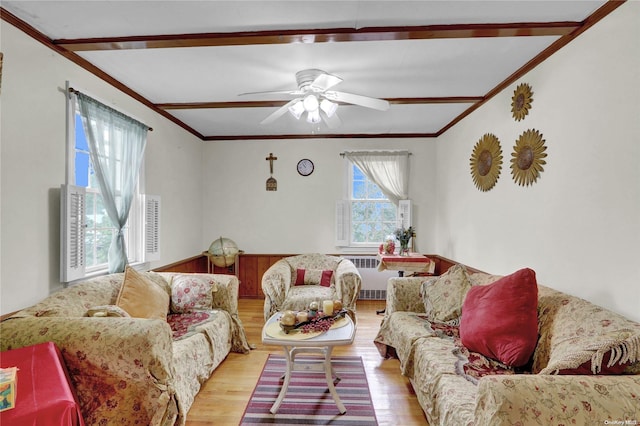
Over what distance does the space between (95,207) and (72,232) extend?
531mm

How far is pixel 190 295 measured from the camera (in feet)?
10.1

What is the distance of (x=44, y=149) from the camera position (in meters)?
2.29

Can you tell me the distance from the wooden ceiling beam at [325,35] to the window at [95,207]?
0.61 metres

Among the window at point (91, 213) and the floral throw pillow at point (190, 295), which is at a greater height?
the window at point (91, 213)

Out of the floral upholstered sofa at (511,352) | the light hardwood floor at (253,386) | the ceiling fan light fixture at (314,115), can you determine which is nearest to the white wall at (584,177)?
the floral upholstered sofa at (511,352)

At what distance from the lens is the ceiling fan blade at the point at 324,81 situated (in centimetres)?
251

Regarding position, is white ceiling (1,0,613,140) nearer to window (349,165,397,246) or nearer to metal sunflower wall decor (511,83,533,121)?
metal sunflower wall decor (511,83,533,121)

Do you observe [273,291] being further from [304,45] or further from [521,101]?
[521,101]

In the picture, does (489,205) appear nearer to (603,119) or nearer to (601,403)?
(603,119)

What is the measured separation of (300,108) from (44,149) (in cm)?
198

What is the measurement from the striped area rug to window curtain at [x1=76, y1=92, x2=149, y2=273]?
5.58 feet

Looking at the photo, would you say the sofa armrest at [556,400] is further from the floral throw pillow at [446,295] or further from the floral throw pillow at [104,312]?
the floral throw pillow at [104,312]

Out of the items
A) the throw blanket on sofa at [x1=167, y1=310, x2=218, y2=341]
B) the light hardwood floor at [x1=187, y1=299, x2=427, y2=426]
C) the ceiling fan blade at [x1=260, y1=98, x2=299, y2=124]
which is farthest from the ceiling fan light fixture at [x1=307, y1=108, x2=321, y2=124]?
the light hardwood floor at [x1=187, y1=299, x2=427, y2=426]

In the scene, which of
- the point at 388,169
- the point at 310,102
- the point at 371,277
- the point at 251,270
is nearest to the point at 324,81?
the point at 310,102
